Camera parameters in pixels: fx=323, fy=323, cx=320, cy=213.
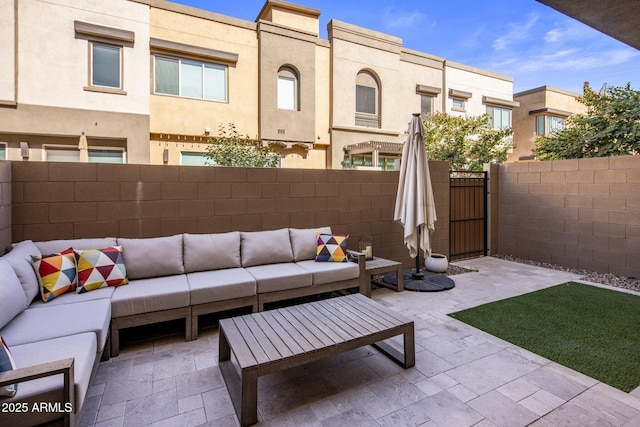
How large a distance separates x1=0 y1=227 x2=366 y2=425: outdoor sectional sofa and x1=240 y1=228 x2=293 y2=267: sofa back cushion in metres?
0.01

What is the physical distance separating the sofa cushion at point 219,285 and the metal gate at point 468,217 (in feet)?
15.5

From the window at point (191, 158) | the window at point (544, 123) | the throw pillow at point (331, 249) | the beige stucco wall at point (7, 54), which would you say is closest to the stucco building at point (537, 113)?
the window at point (544, 123)

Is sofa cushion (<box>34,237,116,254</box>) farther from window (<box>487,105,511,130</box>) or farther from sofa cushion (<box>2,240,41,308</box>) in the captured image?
window (<box>487,105,511,130</box>)

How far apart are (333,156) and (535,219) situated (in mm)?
6524

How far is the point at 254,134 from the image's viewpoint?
33.7 feet

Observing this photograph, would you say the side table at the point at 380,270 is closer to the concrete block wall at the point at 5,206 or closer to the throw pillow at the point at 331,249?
the throw pillow at the point at 331,249

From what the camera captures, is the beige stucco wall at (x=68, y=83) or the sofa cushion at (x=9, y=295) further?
the beige stucco wall at (x=68, y=83)

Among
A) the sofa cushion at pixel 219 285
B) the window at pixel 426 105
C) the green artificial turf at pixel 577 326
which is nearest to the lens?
the green artificial turf at pixel 577 326

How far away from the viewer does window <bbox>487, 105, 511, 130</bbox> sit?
1510cm

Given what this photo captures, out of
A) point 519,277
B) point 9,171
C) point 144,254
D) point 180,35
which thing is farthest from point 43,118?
point 519,277

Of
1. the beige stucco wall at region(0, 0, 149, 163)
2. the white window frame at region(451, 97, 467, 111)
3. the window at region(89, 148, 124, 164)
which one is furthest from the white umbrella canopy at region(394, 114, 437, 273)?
the white window frame at region(451, 97, 467, 111)

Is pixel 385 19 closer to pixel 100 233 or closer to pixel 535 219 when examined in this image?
pixel 535 219

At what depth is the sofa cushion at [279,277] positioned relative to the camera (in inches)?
142

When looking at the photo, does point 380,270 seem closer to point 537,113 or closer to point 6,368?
point 6,368
